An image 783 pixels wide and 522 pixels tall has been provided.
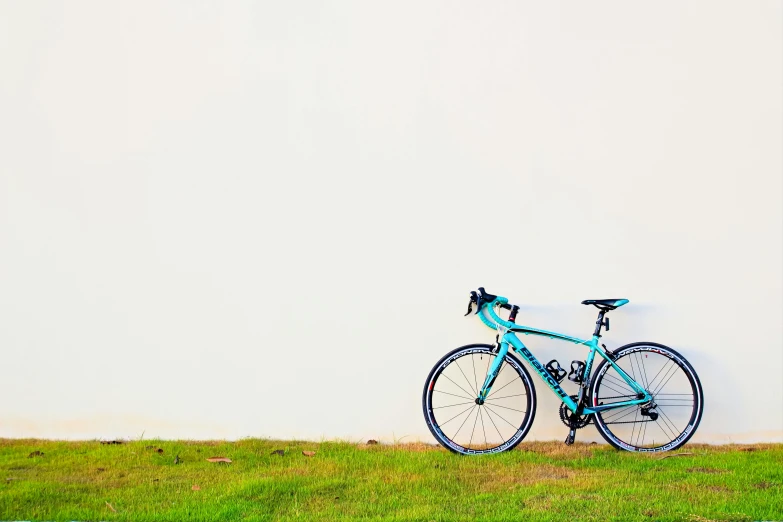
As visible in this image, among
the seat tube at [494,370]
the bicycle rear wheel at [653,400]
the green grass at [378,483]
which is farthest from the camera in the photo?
the bicycle rear wheel at [653,400]

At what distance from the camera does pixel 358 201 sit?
6.19m

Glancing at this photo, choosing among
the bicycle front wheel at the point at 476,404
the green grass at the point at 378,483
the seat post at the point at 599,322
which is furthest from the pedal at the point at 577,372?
the green grass at the point at 378,483

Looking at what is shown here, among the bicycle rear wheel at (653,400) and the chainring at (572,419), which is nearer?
the chainring at (572,419)

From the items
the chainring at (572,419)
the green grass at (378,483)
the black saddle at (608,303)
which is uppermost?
the black saddle at (608,303)

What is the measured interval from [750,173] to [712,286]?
844mm

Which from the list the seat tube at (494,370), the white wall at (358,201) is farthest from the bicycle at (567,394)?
the white wall at (358,201)

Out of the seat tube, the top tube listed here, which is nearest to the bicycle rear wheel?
the top tube

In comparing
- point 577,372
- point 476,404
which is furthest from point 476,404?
point 577,372

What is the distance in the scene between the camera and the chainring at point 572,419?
19.2ft

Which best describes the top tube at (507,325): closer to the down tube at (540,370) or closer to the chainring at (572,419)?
the down tube at (540,370)

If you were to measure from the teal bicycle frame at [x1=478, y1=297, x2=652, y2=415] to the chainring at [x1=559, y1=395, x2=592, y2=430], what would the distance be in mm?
45

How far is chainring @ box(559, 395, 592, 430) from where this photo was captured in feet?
19.2

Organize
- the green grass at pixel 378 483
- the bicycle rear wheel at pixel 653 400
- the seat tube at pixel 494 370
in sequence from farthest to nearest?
the bicycle rear wheel at pixel 653 400
the seat tube at pixel 494 370
the green grass at pixel 378 483

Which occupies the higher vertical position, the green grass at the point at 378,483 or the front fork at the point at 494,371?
the front fork at the point at 494,371
